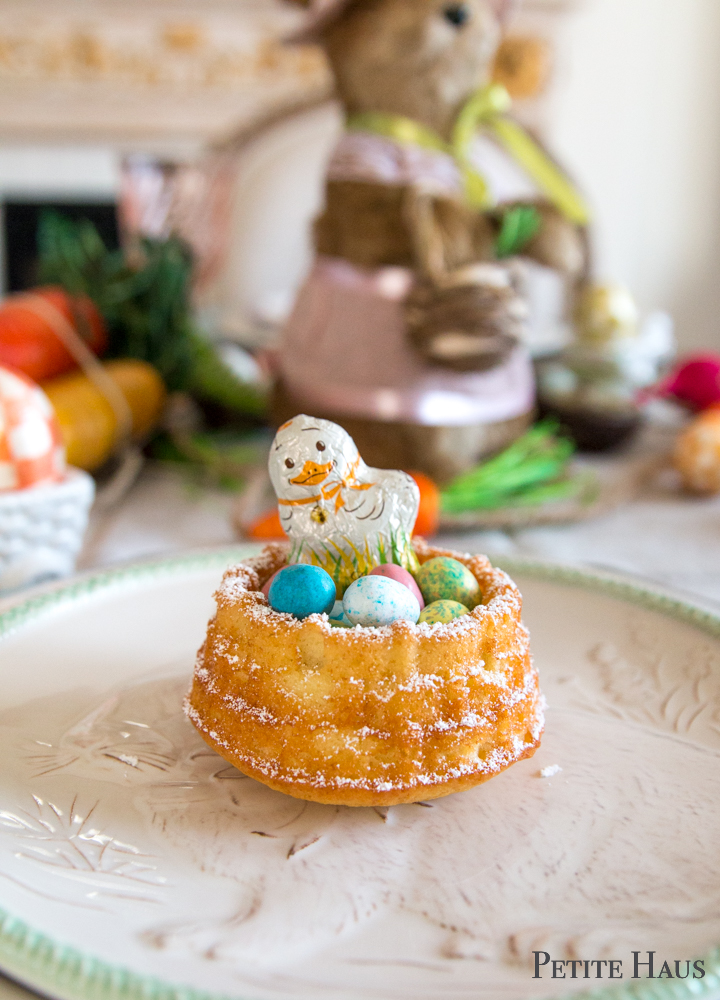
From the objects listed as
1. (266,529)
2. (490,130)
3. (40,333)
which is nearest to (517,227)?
(490,130)

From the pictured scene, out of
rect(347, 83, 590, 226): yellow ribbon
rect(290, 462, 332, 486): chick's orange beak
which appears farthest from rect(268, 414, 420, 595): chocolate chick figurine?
rect(347, 83, 590, 226): yellow ribbon

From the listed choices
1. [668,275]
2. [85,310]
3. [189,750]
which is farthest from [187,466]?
[668,275]

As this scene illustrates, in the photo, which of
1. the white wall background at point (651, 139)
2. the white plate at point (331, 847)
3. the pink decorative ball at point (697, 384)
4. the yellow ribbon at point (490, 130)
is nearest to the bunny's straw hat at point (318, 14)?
the yellow ribbon at point (490, 130)

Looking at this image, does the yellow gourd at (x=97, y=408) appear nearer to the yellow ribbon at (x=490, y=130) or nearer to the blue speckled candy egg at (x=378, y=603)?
the yellow ribbon at (x=490, y=130)

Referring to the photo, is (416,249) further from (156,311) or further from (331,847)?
(331,847)

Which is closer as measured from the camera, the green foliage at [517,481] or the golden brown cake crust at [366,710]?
the golden brown cake crust at [366,710]

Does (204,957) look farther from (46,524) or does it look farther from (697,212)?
(697,212)

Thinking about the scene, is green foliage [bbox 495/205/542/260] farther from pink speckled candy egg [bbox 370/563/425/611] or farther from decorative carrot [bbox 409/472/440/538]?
pink speckled candy egg [bbox 370/563/425/611]
